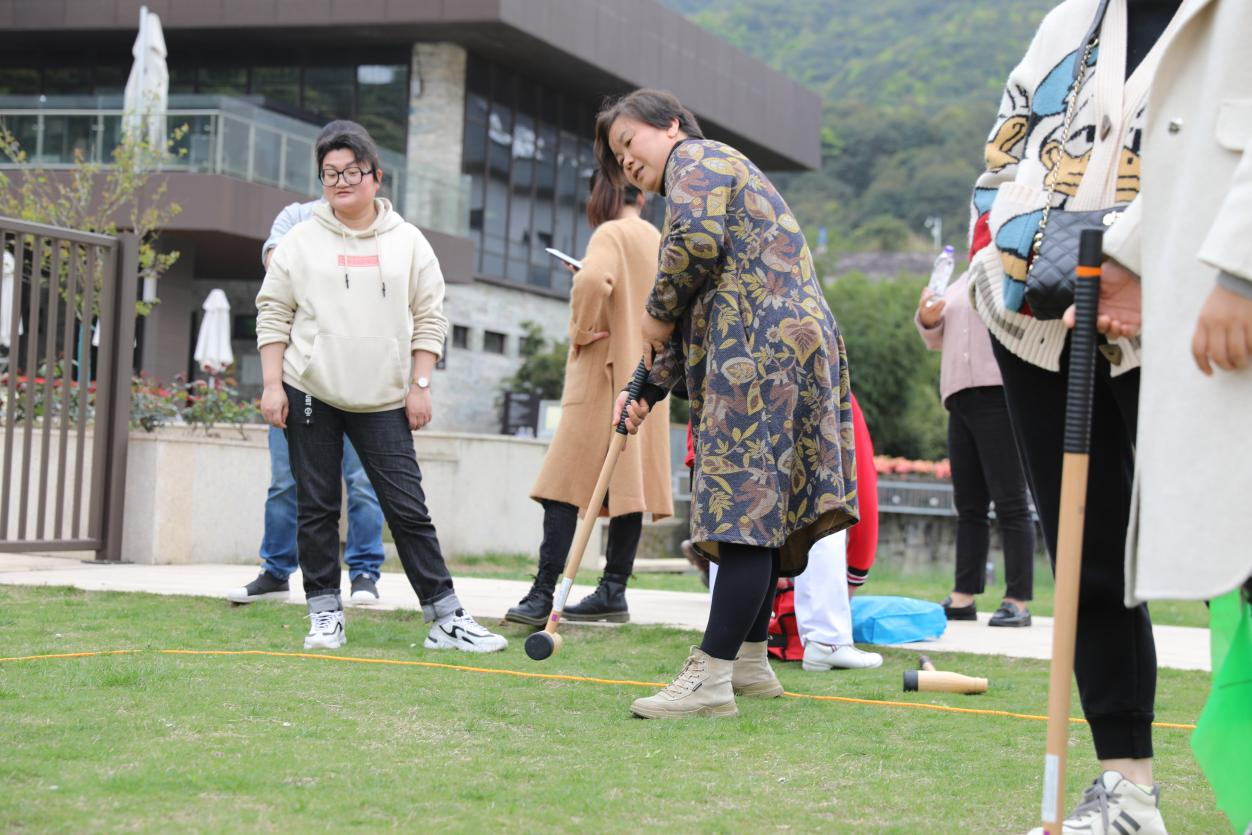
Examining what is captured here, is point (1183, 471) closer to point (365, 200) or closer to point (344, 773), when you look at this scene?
point (344, 773)

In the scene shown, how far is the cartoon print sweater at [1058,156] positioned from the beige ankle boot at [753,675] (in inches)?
68.7

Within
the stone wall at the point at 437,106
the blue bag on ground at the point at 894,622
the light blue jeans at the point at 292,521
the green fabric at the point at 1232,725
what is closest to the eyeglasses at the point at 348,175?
the light blue jeans at the point at 292,521

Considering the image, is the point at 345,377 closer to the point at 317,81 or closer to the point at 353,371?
the point at 353,371

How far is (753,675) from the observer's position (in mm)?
4453

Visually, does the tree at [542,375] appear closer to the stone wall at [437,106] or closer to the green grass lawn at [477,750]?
the stone wall at [437,106]

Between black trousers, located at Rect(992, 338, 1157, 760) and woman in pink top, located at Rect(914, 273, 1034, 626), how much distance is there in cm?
378

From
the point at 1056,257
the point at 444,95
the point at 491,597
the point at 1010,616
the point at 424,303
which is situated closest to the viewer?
the point at 1056,257

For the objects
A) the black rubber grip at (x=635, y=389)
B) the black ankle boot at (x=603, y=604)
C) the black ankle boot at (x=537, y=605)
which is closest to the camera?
the black rubber grip at (x=635, y=389)

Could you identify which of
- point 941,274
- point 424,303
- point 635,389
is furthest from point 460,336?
point 635,389

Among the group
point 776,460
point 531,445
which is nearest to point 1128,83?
point 776,460

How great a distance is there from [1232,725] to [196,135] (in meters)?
19.8

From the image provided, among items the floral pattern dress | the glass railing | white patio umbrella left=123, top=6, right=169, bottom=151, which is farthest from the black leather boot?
the glass railing

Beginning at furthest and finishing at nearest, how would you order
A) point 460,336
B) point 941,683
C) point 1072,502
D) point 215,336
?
point 460,336
point 215,336
point 941,683
point 1072,502

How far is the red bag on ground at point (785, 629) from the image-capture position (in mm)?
5480
